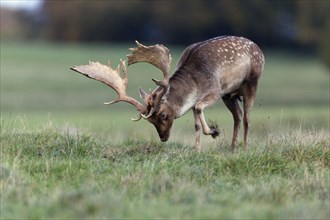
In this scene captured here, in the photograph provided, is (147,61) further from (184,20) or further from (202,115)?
(184,20)

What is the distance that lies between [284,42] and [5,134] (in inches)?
2649

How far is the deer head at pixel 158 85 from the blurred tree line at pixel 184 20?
53.3m

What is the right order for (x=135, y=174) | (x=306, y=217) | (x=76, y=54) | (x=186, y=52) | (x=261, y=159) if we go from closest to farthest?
(x=306, y=217), (x=135, y=174), (x=261, y=159), (x=186, y=52), (x=76, y=54)

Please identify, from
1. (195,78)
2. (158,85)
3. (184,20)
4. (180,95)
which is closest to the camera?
(158,85)

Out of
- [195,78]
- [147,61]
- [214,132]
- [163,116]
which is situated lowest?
[214,132]

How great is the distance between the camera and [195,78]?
40.3ft

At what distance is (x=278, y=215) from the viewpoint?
27.1 feet

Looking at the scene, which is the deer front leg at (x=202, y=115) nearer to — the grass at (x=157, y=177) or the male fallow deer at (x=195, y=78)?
the male fallow deer at (x=195, y=78)

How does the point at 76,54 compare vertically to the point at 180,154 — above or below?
above

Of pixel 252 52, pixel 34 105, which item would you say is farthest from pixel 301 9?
pixel 252 52

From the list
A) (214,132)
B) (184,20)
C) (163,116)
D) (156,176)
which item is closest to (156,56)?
(163,116)

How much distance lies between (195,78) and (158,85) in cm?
61

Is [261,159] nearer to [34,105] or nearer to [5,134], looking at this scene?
[5,134]

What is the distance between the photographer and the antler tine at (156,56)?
11.9 metres
